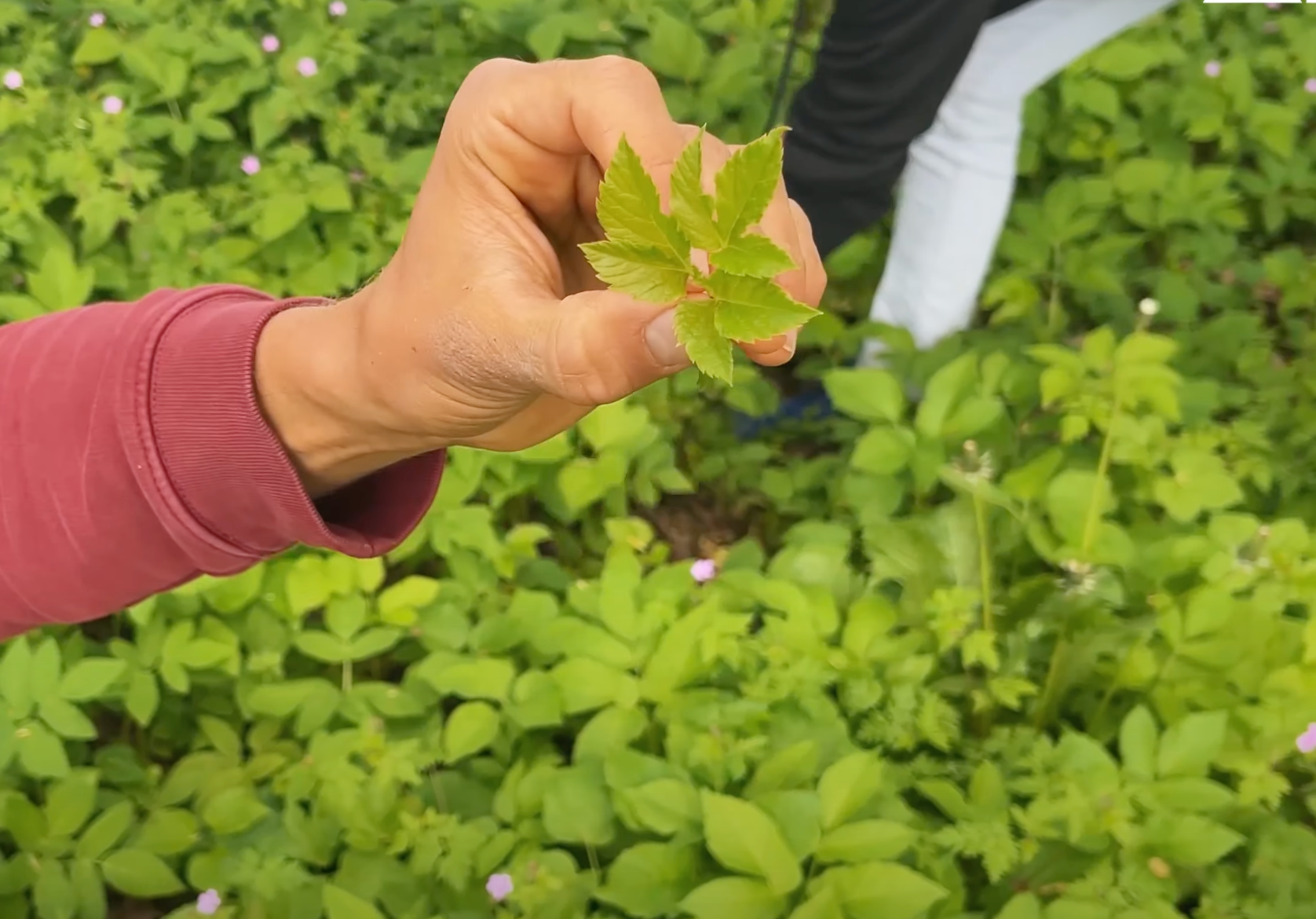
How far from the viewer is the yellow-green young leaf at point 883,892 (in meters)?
1.14

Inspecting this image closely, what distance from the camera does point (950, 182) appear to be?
6.03 feet

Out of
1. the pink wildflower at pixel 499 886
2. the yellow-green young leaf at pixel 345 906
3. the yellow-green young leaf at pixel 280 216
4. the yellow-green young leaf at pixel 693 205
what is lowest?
the pink wildflower at pixel 499 886

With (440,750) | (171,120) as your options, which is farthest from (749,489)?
(171,120)

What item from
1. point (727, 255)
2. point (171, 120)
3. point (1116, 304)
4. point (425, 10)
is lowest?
point (1116, 304)

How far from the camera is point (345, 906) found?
120cm

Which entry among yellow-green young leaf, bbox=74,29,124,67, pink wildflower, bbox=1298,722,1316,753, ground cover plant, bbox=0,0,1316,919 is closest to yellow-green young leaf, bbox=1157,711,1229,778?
ground cover plant, bbox=0,0,1316,919

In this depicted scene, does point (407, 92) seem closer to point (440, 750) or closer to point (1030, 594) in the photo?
point (440, 750)

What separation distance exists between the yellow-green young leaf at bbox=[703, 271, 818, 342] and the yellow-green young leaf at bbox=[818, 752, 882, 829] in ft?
2.61

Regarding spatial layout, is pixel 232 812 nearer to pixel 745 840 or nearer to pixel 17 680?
pixel 17 680

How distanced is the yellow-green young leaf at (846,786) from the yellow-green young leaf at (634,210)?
83cm

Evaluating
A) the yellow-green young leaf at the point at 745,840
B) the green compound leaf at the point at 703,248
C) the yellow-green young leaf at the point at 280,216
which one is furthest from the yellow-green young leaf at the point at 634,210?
the yellow-green young leaf at the point at 280,216

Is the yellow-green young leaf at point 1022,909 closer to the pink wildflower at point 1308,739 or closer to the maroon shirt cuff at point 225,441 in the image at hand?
the pink wildflower at point 1308,739

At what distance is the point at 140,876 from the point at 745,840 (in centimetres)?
79

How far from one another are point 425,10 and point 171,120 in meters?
0.70
